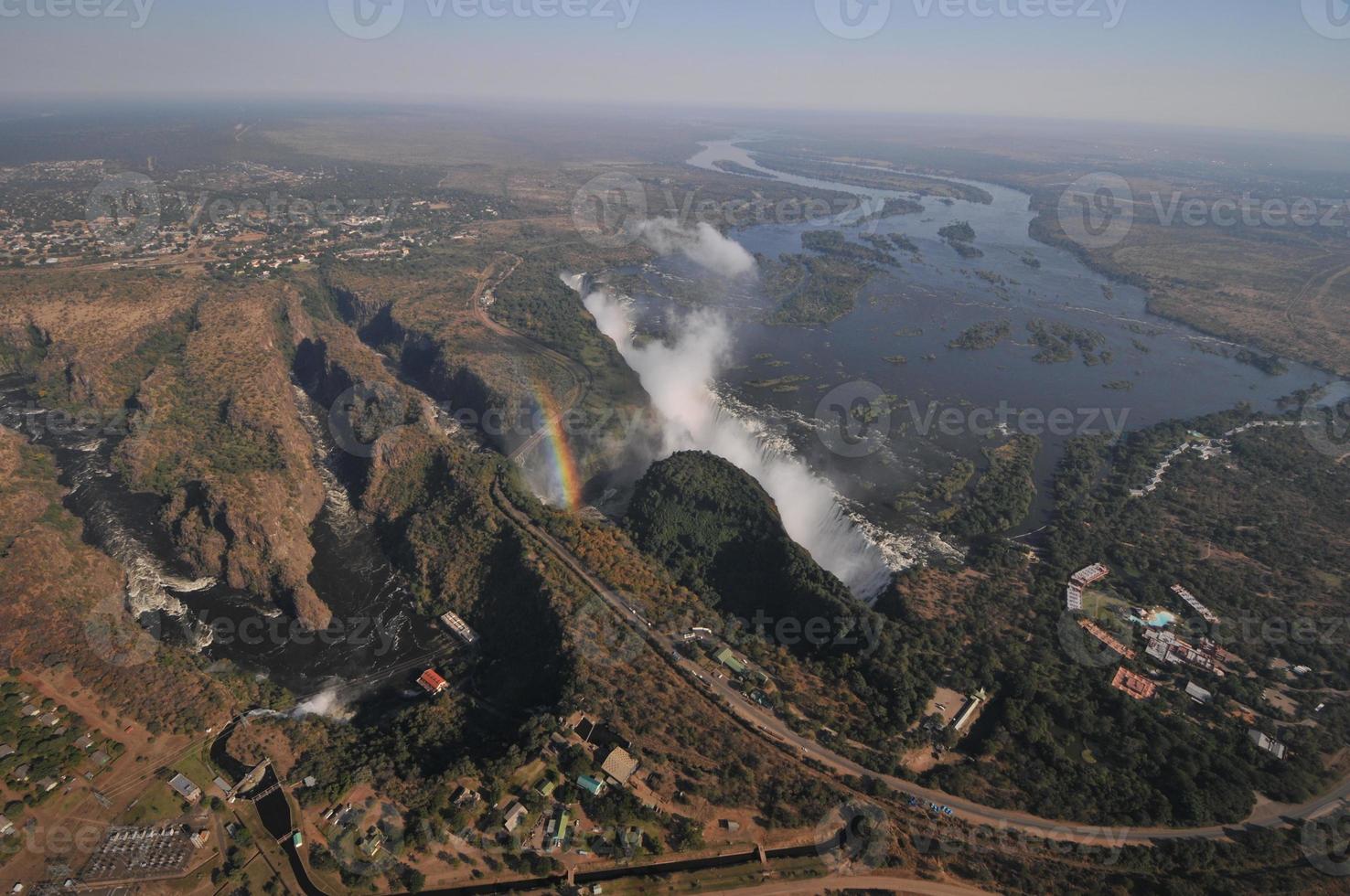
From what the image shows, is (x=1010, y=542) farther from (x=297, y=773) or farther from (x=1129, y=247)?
(x=1129, y=247)

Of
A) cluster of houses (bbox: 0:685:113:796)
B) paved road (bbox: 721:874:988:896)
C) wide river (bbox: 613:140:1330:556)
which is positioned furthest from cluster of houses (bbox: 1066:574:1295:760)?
cluster of houses (bbox: 0:685:113:796)

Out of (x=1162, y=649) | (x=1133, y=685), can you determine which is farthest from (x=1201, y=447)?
(x=1133, y=685)

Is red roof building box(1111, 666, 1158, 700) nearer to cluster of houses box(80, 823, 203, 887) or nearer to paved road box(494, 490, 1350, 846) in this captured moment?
paved road box(494, 490, 1350, 846)

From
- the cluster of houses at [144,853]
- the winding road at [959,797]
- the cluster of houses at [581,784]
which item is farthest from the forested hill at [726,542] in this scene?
the cluster of houses at [144,853]

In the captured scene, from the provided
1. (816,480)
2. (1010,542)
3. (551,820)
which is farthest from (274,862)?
(1010,542)

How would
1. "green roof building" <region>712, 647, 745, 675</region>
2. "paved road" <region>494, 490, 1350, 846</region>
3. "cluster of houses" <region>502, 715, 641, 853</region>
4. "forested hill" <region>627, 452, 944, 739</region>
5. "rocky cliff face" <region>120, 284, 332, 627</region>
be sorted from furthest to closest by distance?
"rocky cliff face" <region>120, 284, 332, 627</region>
"green roof building" <region>712, 647, 745, 675</region>
"forested hill" <region>627, 452, 944, 739</region>
"paved road" <region>494, 490, 1350, 846</region>
"cluster of houses" <region>502, 715, 641, 853</region>

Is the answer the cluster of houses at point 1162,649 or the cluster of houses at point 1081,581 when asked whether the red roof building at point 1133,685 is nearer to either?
the cluster of houses at point 1162,649
